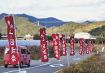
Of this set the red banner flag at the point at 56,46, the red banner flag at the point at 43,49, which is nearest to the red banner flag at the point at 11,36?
the red banner flag at the point at 43,49

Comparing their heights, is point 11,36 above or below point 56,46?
above

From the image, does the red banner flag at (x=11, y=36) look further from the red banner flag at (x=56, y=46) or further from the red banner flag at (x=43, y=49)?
the red banner flag at (x=56, y=46)

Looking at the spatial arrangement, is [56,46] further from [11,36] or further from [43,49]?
[11,36]

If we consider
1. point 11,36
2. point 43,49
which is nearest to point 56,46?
point 43,49

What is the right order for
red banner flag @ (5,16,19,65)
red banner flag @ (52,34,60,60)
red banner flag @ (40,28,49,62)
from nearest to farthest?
red banner flag @ (5,16,19,65) < red banner flag @ (40,28,49,62) < red banner flag @ (52,34,60,60)

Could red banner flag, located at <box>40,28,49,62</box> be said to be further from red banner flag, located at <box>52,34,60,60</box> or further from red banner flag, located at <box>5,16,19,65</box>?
red banner flag, located at <box>5,16,19,65</box>

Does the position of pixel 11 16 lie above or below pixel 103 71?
above

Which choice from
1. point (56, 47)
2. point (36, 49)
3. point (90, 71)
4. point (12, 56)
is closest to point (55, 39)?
point (56, 47)

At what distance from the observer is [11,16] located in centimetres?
1970

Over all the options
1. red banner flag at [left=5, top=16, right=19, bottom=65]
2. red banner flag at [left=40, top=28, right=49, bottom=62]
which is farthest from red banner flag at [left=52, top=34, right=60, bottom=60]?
red banner flag at [left=5, top=16, right=19, bottom=65]

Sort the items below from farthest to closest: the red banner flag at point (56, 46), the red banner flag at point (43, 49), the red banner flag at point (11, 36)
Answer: the red banner flag at point (56, 46) < the red banner flag at point (43, 49) < the red banner flag at point (11, 36)

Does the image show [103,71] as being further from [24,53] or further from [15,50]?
[24,53]

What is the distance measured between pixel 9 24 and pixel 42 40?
9.81 m

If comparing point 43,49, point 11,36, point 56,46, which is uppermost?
point 11,36
